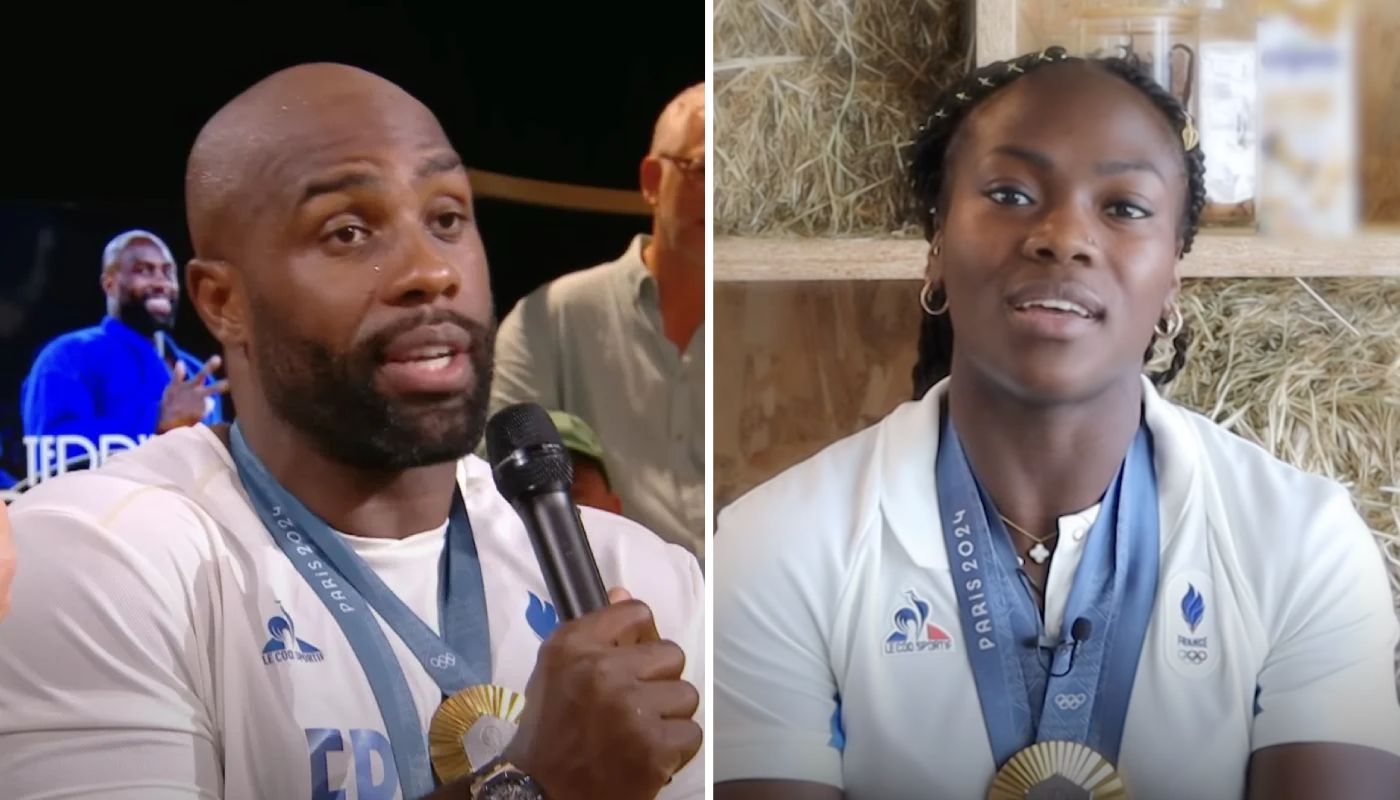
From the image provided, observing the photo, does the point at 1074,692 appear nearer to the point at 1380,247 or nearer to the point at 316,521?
the point at 1380,247

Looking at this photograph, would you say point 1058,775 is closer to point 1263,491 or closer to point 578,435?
point 1263,491

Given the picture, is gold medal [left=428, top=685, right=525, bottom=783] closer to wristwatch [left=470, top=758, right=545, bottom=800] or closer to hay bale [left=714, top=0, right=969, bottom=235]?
wristwatch [left=470, top=758, right=545, bottom=800]

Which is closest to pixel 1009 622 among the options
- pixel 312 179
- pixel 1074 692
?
pixel 1074 692

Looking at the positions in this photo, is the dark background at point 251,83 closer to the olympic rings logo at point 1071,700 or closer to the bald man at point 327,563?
the bald man at point 327,563

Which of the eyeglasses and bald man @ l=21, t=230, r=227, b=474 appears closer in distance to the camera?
bald man @ l=21, t=230, r=227, b=474

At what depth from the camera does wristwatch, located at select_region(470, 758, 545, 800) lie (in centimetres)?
211

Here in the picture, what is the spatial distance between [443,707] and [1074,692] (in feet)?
2.78

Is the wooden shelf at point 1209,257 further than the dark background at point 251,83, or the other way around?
the wooden shelf at point 1209,257

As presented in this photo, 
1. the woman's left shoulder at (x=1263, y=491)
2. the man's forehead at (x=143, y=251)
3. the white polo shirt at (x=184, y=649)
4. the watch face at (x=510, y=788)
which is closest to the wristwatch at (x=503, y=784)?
the watch face at (x=510, y=788)

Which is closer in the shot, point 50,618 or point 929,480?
point 50,618

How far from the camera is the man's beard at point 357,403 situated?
2.13 meters

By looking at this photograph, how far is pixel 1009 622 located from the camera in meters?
2.20

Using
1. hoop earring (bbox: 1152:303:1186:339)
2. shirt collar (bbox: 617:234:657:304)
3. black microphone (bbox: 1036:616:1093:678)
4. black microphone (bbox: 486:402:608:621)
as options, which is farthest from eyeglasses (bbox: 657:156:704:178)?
black microphone (bbox: 1036:616:1093:678)

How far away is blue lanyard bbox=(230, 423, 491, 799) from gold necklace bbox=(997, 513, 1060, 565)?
2.42ft
